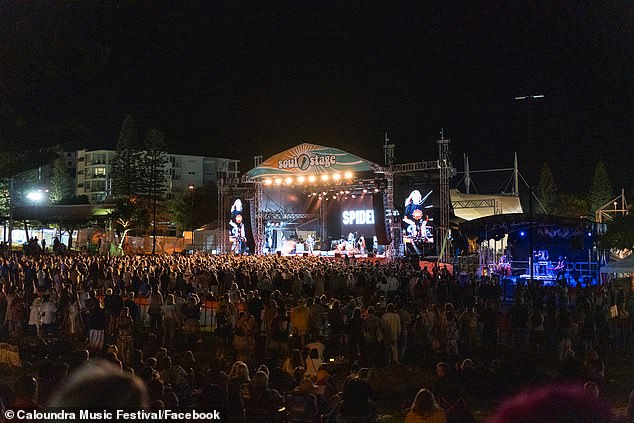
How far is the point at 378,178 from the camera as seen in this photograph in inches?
1385

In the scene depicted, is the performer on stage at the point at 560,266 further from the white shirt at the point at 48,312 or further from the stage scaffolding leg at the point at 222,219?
the stage scaffolding leg at the point at 222,219

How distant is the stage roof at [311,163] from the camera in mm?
35688

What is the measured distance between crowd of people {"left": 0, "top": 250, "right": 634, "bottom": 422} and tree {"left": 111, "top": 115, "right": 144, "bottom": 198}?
4965 centimetres

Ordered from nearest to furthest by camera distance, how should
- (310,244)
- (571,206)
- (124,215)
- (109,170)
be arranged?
1. (310,244)
2. (124,215)
3. (571,206)
4. (109,170)

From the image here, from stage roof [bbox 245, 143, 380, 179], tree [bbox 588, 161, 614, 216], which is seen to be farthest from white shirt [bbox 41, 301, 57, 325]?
tree [bbox 588, 161, 614, 216]

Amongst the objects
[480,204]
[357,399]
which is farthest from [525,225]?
[357,399]

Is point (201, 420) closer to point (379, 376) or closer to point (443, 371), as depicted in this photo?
point (443, 371)

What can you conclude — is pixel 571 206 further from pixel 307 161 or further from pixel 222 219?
pixel 222 219

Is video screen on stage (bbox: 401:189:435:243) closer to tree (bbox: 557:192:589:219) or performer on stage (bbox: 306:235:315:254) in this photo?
performer on stage (bbox: 306:235:315:254)

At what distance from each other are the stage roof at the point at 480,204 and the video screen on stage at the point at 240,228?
1375 cm

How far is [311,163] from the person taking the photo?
1457 inches

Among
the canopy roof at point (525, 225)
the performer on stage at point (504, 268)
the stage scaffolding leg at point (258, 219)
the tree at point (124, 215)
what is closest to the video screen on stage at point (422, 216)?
the canopy roof at point (525, 225)

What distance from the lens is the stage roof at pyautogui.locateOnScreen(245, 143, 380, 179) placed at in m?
35.7

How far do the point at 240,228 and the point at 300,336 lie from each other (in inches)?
1213
